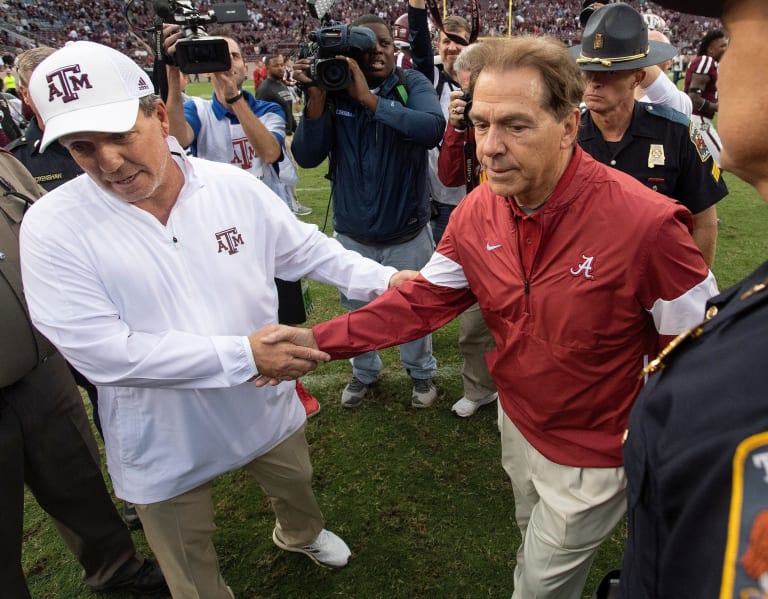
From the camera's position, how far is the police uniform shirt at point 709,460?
69 cm

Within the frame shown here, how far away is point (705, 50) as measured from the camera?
22.2 feet

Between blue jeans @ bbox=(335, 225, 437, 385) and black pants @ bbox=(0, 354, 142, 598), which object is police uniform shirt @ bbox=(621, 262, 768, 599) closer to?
black pants @ bbox=(0, 354, 142, 598)

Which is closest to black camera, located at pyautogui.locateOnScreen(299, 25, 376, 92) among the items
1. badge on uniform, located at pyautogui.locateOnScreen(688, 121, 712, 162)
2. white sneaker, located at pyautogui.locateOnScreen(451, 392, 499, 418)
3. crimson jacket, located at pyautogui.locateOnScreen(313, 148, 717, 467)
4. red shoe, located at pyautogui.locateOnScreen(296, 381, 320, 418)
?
crimson jacket, located at pyautogui.locateOnScreen(313, 148, 717, 467)

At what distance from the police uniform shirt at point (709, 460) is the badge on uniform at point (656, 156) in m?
2.24

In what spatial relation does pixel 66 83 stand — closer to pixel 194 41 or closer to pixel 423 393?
pixel 194 41

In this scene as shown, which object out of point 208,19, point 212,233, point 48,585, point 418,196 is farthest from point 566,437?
point 208,19

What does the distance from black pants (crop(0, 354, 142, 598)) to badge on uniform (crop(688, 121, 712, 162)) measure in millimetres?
3299

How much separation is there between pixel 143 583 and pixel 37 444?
3.12 feet

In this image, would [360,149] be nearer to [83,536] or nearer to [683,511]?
[83,536]

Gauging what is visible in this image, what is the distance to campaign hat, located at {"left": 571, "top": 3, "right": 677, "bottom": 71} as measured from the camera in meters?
2.81

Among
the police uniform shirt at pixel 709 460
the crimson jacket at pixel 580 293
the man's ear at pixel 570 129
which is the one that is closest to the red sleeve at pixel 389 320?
the crimson jacket at pixel 580 293

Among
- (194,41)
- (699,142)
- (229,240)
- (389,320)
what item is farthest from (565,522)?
(194,41)

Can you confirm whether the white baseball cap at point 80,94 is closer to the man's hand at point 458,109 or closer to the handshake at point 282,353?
the handshake at point 282,353

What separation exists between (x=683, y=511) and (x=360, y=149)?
303cm
